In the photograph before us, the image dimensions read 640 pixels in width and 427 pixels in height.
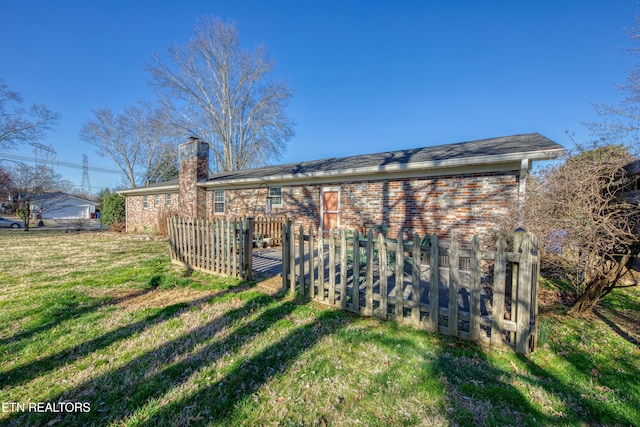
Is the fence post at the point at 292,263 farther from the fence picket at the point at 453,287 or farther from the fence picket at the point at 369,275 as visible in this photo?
the fence picket at the point at 453,287

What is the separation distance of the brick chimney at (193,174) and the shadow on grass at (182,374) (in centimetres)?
1143

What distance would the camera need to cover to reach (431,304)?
10.9ft

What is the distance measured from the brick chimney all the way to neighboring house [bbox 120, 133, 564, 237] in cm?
5

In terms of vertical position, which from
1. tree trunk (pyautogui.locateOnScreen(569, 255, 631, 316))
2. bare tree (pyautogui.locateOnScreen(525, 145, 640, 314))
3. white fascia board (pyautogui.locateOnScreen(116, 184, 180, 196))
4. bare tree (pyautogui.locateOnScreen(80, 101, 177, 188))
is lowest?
tree trunk (pyautogui.locateOnScreen(569, 255, 631, 316))

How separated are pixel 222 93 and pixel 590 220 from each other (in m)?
26.7

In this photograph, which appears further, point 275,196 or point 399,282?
point 275,196

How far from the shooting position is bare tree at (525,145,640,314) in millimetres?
3150

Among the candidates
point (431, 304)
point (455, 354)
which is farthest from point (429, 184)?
point (455, 354)

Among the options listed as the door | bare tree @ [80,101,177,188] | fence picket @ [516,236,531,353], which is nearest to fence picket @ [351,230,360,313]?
fence picket @ [516,236,531,353]

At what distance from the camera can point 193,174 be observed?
13.6m

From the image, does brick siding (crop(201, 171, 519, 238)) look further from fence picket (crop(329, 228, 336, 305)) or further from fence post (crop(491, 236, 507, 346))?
fence picket (crop(329, 228, 336, 305))

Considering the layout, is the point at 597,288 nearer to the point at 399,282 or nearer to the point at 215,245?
the point at 399,282

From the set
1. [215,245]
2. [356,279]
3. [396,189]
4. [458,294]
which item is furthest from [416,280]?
[396,189]

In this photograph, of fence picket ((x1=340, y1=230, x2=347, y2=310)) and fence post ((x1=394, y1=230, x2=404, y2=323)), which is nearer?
fence post ((x1=394, y1=230, x2=404, y2=323))
